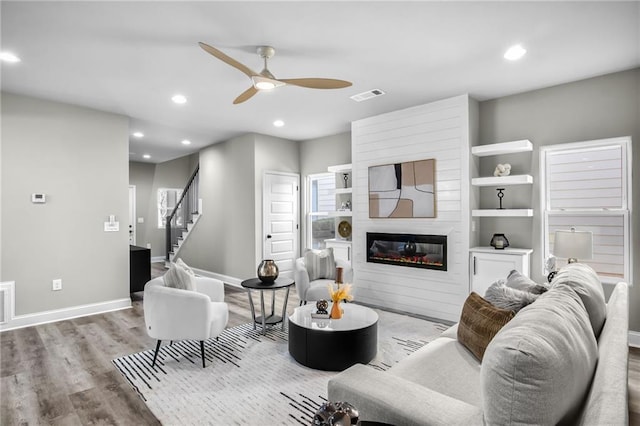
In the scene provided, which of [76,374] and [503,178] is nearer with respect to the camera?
[76,374]

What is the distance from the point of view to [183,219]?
27.7ft

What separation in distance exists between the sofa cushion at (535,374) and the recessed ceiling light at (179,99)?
428cm

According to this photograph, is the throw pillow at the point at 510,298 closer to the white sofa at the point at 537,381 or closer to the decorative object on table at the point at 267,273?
the white sofa at the point at 537,381

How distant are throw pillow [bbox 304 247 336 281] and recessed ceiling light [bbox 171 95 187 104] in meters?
2.50

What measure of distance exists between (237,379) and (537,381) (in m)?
2.38

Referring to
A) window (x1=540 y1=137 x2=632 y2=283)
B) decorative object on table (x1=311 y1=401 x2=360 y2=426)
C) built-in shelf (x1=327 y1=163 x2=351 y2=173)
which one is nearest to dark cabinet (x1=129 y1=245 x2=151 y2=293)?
built-in shelf (x1=327 y1=163 x2=351 y2=173)

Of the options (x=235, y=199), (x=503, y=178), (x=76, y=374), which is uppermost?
(x=503, y=178)

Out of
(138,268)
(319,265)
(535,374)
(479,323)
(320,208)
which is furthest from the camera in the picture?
(320,208)

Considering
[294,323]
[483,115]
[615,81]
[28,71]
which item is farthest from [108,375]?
[615,81]

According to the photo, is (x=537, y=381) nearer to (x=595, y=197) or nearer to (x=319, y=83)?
(x=319, y=83)

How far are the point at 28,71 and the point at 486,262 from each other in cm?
527

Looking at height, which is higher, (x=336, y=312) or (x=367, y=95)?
(x=367, y=95)

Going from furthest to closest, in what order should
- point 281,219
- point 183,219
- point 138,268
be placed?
point 183,219, point 281,219, point 138,268

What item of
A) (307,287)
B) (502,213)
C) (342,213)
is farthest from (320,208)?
(502,213)
